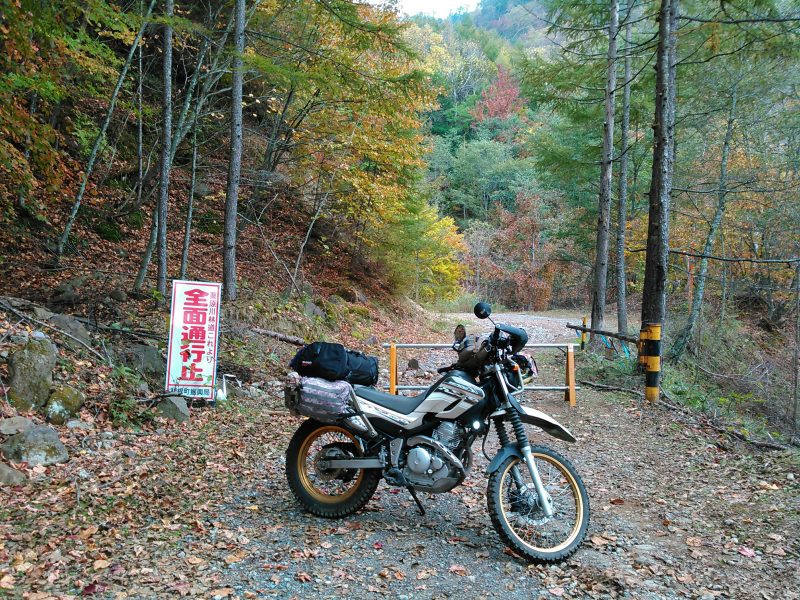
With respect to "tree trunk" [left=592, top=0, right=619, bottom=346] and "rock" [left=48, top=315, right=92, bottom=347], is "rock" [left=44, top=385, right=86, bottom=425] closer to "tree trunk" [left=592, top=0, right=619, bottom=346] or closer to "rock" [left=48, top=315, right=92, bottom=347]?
"rock" [left=48, top=315, right=92, bottom=347]

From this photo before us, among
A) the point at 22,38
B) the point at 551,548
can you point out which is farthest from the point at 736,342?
the point at 22,38

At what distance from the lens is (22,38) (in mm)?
6656

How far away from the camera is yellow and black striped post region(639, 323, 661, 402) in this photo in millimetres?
7500

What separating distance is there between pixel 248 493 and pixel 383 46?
27.4 feet

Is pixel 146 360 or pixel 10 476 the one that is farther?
pixel 146 360

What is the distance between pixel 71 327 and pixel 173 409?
1.76 metres

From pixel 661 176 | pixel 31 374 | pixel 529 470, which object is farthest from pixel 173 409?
pixel 661 176

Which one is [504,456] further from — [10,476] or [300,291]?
[300,291]

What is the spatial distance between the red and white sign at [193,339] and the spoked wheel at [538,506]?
453cm

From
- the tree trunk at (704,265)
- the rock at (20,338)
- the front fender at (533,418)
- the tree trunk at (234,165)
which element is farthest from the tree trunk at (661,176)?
the rock at (20,338)

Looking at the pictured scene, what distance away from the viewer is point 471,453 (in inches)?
152

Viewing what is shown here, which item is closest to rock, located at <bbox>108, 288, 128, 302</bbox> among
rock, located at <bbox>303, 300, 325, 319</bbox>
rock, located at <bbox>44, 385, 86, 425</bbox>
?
rock, located at <bbox>303, 300, 325, 319</bbox>

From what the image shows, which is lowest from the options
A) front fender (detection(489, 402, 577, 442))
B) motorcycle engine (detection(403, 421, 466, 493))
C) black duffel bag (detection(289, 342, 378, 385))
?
motorcycle engine (detection(403, 421, 466, 493))

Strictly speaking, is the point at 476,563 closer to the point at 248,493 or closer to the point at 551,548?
the point at 551,548
